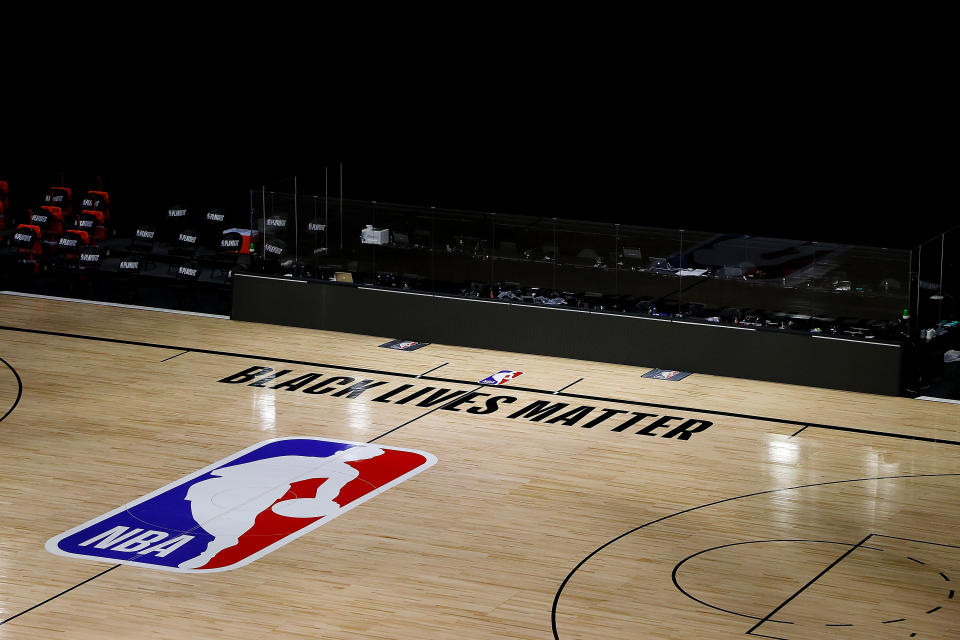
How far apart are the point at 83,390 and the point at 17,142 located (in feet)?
40.0

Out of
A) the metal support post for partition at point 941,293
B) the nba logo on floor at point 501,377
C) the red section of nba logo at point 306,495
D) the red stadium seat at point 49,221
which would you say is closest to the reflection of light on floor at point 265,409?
the red section of nba logo at point 306,495

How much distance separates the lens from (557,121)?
2103 cm

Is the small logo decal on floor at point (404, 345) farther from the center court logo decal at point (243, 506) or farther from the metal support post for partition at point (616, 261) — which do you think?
the center court logo decal at point (243, 506)

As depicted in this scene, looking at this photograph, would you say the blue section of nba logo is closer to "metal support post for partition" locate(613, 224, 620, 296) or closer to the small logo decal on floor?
the small logo decal on floor

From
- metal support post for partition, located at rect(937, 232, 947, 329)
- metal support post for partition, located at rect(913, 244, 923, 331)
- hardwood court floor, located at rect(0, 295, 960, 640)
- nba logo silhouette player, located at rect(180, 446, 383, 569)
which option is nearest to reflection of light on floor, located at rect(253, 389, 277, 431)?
hardwood court floor, located at rect(0, 295, 960, 640)

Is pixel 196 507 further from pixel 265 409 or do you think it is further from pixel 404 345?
pixel 404 345

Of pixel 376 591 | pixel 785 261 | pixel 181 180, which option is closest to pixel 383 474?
pixel 376 591

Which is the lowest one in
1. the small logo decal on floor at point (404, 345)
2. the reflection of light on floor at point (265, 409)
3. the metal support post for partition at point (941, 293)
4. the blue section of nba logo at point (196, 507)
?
the blue section of nba logo at point (196, 507)

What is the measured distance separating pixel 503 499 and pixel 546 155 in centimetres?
970

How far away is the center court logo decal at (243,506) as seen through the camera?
11.2m

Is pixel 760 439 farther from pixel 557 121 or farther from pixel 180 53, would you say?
pixel 180 53

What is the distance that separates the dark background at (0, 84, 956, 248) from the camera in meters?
18.7

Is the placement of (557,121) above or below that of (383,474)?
above

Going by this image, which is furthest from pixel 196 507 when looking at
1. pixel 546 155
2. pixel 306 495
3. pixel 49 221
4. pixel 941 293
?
pixel 49 221
